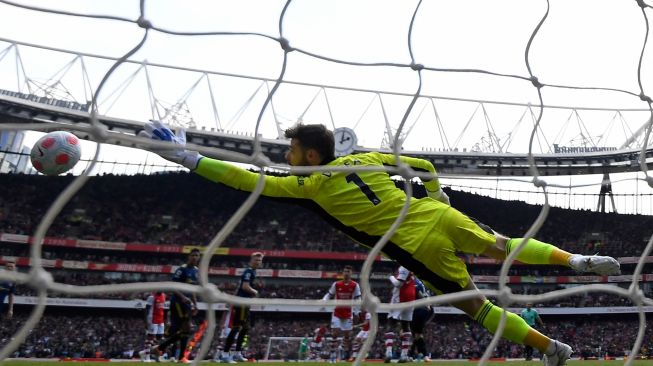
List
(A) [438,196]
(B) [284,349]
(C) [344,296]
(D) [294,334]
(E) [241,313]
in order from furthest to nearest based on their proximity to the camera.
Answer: (D) [294,334]
(B) [284,349]
(C) [344,296]
(E) [241,313]
(A) [438,196]

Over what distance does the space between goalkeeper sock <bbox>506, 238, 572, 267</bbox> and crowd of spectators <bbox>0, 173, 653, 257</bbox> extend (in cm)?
2697

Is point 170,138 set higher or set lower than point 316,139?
lower

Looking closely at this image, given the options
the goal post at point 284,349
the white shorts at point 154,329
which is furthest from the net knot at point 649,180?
the goal post at point 284,349

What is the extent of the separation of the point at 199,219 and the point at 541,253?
28910 mm

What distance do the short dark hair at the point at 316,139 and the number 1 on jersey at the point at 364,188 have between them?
0.62ft

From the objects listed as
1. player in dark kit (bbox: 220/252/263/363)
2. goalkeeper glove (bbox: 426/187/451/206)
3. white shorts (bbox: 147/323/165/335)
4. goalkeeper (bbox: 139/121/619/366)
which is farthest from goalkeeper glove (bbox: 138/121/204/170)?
white shorts (bbox: 147/323/165/335)

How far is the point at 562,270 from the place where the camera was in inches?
1203

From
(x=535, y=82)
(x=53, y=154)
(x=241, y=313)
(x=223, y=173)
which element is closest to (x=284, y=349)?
(x=241, y=313)

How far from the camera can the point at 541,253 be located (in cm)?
390

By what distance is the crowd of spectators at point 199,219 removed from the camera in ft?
98.5

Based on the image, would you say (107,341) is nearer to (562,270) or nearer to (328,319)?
(328,319)

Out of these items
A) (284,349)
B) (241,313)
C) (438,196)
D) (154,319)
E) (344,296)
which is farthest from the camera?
(284,349)

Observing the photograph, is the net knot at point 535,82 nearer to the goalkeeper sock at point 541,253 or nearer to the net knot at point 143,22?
the goalkeeper sock at point 541,253

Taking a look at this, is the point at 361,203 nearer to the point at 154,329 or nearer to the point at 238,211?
the point at 238,211
